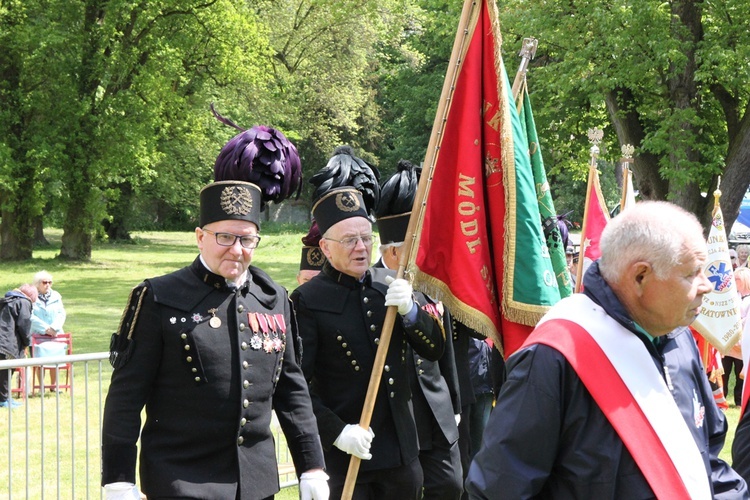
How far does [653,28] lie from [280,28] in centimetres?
2346

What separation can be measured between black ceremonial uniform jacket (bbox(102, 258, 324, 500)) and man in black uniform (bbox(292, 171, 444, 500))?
0.72m

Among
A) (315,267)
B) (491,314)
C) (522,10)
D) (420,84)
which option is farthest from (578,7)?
(420,84)

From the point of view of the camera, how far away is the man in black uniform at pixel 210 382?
417cm

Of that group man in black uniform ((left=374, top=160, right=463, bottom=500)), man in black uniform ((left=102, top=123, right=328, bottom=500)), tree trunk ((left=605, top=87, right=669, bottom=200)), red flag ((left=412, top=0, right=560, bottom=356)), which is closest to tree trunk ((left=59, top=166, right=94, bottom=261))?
tree trunk ((left=605, top=87, right=669, bottom=200))

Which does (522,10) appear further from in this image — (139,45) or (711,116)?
(139,45)

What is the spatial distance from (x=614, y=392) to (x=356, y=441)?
2.12 m

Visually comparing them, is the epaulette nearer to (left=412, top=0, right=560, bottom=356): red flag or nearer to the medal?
the medal

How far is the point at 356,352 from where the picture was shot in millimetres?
5199

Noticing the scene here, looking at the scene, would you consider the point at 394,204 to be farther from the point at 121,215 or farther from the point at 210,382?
the point at 121,215

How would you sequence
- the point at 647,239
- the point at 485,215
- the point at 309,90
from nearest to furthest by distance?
the point at 647,239 → the point at 485,215 → the point at 309,90

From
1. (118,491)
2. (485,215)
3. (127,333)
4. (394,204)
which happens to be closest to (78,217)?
(394,204)

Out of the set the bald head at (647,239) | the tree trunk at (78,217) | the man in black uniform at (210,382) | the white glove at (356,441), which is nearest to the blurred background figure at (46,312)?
the white glove at (356,441)

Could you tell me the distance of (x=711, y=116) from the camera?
22.9 meters

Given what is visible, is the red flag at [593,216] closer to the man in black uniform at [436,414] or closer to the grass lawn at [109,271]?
the grass lawn at [109,271]
